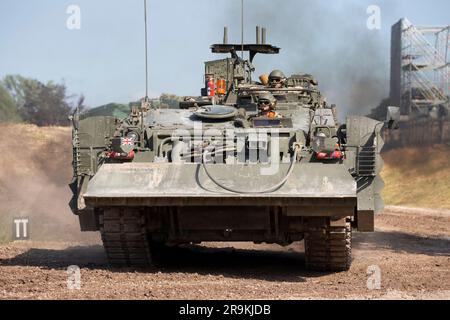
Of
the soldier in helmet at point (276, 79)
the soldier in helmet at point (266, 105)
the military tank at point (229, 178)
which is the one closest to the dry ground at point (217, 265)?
the military tank at point (229, 178)

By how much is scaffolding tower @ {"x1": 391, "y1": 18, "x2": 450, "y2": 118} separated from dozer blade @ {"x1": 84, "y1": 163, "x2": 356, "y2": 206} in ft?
82.2

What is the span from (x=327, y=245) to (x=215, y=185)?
4.87 ft

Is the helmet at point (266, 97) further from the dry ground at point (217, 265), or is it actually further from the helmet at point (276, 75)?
the dry ground at point (217, 265)

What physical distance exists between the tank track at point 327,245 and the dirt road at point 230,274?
140 mm

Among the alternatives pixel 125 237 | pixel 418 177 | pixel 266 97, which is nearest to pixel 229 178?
pixel 125 237

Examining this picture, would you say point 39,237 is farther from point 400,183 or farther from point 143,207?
point 400,183

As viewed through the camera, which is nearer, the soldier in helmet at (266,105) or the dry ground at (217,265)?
A: the dry ground at (217,265)

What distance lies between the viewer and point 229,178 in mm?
9805

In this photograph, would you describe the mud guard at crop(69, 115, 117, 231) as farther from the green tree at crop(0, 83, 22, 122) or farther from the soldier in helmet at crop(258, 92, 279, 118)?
the green tree at crop(0, 83, 22, 122)

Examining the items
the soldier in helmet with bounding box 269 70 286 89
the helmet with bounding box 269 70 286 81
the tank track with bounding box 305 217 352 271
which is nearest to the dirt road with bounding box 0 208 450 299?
the tank track with bounding box 305 217 352 271

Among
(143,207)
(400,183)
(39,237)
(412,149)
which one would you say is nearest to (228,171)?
(143,207)

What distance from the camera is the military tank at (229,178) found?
9695mm

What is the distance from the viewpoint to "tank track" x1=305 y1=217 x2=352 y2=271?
10.1 metres
